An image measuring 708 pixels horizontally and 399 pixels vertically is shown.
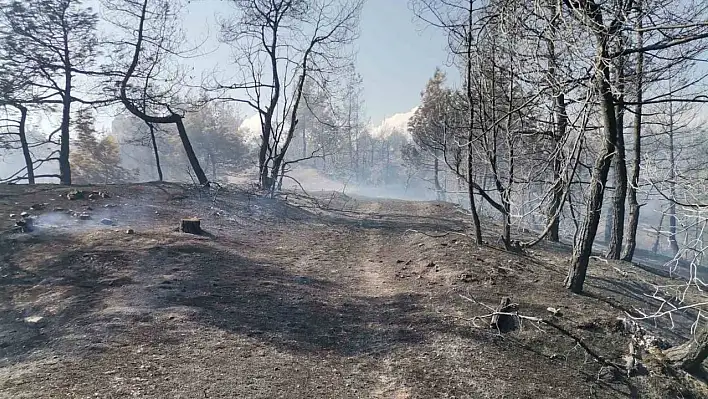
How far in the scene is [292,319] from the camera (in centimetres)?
522

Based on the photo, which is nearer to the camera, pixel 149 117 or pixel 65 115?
pixel 149 117

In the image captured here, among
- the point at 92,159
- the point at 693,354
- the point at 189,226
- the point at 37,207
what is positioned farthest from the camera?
the point at 92,159

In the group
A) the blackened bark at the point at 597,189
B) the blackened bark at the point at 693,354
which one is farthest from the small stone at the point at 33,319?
the blackened bark at the point at 693,354

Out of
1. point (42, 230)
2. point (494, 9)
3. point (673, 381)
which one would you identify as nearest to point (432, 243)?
point (494, 9)

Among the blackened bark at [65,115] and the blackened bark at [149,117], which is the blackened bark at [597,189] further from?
the blackened bark at [65,115]

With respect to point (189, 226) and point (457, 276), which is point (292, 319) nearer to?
point (457, 276)

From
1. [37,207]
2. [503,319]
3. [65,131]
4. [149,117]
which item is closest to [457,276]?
[503,319]

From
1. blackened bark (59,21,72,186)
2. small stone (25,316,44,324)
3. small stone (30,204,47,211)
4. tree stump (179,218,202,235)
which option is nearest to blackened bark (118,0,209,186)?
blackened bark (59,21,72,186)

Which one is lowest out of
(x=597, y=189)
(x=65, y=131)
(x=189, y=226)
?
(x=189, y=226)

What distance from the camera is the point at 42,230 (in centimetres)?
811

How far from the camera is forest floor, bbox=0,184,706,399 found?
12.4 ft

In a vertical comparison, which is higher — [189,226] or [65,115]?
[65,115]

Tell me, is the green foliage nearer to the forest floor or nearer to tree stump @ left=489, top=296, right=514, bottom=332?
the forest floor

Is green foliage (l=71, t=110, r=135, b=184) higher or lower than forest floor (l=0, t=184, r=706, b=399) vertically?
higher
